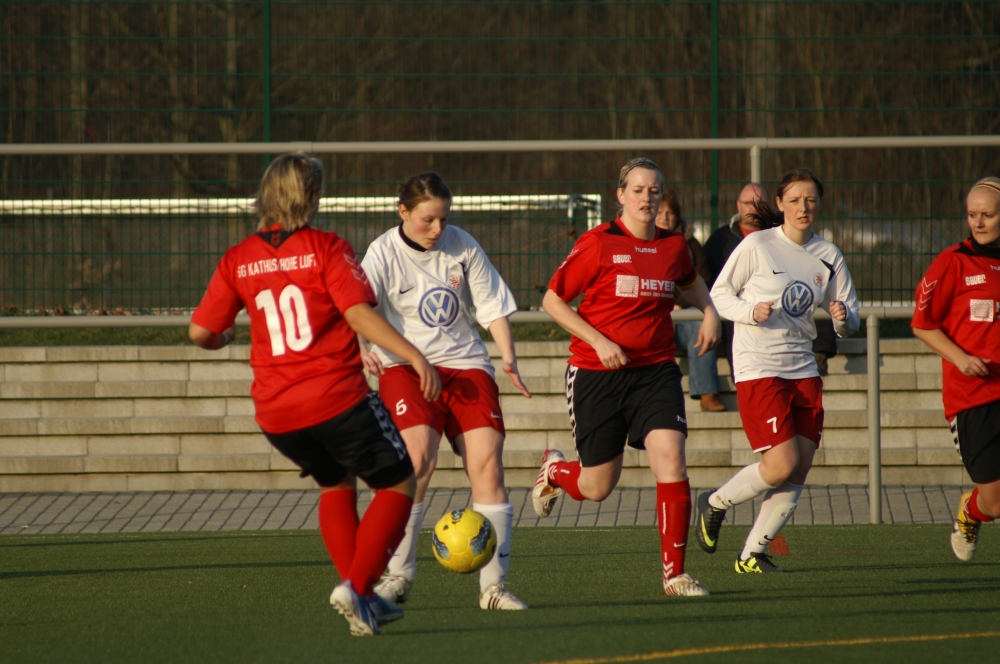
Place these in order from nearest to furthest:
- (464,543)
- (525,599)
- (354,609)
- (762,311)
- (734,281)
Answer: (354,609)
(464,543)
(525,599)
(762,311)
(734,281)

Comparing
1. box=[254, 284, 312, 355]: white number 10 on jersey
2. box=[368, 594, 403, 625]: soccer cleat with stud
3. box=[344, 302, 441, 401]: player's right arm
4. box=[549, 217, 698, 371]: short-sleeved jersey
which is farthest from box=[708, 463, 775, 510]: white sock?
box=[254, 284, 312, 355]: white number 10 on jersey

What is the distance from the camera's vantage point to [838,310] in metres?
6.32

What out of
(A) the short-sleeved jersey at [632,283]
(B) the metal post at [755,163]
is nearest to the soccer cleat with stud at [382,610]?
(A) the short-sleeved jersey at [632,283]

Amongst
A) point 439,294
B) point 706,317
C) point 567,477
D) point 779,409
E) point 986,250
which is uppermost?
point 986,250

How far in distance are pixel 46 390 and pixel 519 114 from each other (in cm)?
462

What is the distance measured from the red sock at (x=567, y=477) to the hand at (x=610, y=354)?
2.83ft

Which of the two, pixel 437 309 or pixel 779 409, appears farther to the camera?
pixel 779 409

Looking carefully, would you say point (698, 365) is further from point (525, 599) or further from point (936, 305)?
point (525, 599)

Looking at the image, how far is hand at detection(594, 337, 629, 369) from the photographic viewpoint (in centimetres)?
573

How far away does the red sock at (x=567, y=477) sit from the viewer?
6.46 m

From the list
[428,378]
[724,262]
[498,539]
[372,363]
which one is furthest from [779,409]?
[724,262]

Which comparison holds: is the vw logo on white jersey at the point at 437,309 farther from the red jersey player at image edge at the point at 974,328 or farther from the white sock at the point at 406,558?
the red jersey player at image edge at the point at 974,328

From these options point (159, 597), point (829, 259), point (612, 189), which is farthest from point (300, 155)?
point (612, 189)

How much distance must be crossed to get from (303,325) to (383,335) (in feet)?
0.95
